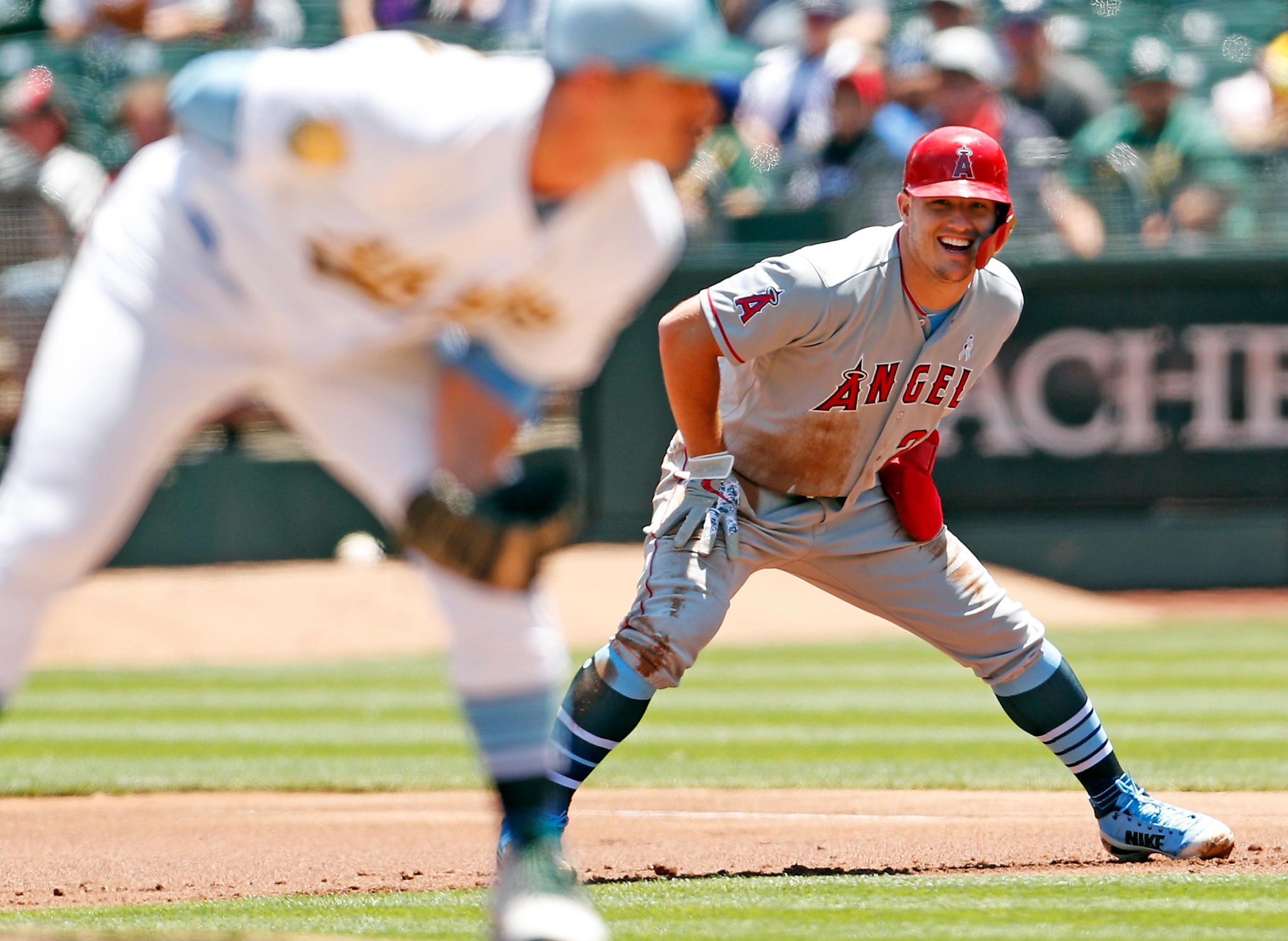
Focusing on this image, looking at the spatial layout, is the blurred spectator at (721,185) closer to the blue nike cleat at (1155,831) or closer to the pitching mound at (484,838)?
the pitching mound at (484,838)

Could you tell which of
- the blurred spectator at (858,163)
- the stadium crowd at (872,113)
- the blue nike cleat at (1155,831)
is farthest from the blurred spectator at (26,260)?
the blue nike cleat at (1155,831)

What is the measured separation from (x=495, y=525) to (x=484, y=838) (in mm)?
2931

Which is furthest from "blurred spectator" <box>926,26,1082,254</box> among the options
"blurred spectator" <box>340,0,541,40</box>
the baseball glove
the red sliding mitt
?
the baseball glove

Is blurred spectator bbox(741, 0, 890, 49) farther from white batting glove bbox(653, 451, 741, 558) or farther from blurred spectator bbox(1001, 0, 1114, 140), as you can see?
white batting glove bbox(653, 451, 741, 558)

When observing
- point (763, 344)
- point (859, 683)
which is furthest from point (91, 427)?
point (859, 683)

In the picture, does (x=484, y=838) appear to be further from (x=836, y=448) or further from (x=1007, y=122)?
(x=1007, y=122)

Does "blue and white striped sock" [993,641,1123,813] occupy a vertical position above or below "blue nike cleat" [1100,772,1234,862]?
above

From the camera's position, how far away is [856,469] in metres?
5.11

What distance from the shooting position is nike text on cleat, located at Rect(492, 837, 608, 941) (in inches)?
130

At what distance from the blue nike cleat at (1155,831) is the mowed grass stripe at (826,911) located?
0.21 meters

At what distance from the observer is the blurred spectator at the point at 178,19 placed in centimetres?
1459

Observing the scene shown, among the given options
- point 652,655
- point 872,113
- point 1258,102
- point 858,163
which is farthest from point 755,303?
point 1258,102

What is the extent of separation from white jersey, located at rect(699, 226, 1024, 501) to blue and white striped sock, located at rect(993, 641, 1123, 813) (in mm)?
729

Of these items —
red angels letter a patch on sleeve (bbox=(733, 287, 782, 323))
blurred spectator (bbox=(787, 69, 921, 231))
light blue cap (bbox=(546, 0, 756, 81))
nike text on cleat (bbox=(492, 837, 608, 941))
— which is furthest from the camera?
blurred spectator (bbox=(787, 69, 921, 231))
